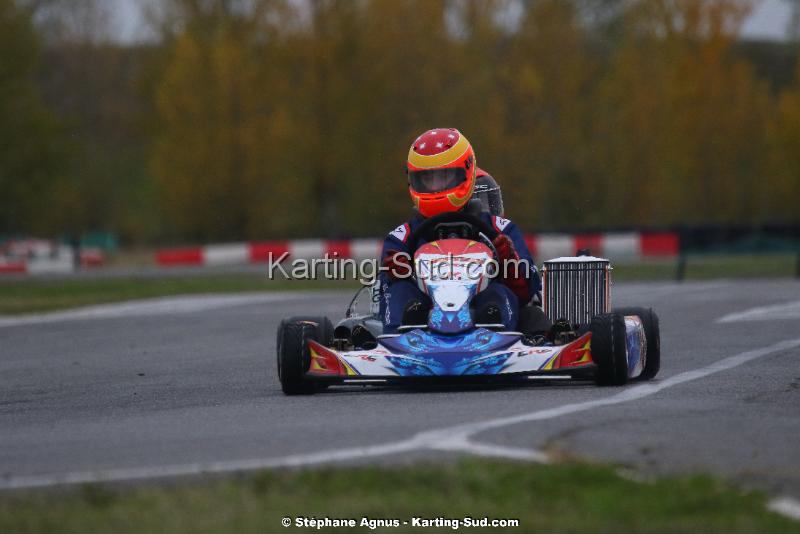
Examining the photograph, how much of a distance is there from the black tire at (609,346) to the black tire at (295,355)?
1638mm

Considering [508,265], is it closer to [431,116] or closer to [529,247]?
[529,247]

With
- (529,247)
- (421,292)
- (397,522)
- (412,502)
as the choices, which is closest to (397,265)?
(421,292)

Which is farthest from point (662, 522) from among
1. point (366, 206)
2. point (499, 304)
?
point (366, 206)

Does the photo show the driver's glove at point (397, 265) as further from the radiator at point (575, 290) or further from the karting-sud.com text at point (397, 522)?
the karting-sud.com text at point (397, 522)

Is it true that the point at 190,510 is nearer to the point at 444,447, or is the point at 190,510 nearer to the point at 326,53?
the point at 444,447

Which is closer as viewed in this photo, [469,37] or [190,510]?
[190,510]

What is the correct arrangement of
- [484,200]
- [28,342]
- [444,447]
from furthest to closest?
[28,342] → [484,200] → [444,447]

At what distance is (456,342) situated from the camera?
8.49 m

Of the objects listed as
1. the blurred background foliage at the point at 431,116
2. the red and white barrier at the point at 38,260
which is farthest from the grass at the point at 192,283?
the blurred background foliage at the point at 431,116

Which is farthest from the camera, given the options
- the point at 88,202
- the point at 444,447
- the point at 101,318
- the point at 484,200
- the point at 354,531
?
the point at 88,202

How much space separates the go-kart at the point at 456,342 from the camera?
8.42 m

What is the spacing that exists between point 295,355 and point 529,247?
75.4ft

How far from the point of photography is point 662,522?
4.52 meters

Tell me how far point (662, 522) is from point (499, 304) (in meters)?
4.57
